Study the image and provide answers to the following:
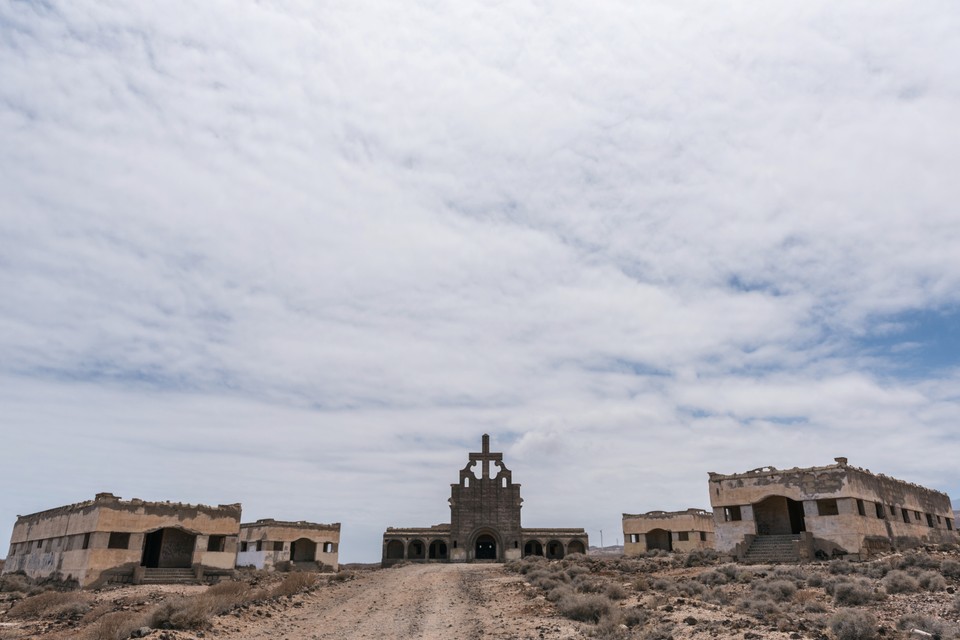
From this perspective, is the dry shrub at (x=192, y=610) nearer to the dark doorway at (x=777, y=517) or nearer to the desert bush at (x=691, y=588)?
the desert bush at (x=691, y=588)

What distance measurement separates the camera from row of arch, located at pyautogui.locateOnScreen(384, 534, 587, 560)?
61.9 meters

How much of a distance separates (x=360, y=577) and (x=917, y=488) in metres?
34.9

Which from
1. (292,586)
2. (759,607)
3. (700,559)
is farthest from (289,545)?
(759,607)

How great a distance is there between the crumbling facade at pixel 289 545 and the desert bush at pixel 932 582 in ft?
133

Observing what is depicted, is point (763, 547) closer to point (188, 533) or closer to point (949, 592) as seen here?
point (949, 592)

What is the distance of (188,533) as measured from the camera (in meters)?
35.1

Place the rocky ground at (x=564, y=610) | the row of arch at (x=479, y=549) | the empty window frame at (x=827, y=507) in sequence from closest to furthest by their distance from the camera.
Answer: the rocky ground at (x=564, y=610)
the empty window frame at (x=827, y=507)
the row of arch at (x=479, y=549)

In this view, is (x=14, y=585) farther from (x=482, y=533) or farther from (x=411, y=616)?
(x=482, y=533)

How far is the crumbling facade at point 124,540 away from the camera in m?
30.8

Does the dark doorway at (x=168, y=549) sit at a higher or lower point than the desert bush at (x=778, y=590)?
higher

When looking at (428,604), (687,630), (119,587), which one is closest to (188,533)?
(119,587)

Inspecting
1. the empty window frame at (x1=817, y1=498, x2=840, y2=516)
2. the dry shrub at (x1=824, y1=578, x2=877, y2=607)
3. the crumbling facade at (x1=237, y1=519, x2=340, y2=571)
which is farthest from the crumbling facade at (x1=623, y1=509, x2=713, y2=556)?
the dry shrub at (x1=824, y1=578, x2=877, y2=607)

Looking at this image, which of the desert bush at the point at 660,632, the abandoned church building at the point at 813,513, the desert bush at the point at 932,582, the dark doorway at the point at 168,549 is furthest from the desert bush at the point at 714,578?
the dark doorway at the point at 168,549

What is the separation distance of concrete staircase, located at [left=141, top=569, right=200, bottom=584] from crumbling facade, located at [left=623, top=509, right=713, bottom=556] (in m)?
35.7
